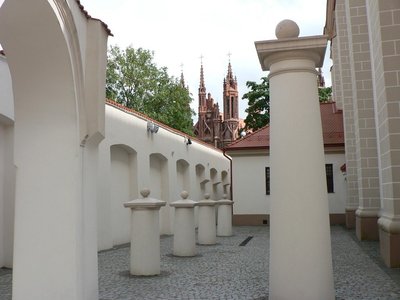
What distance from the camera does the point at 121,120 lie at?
12.7 m

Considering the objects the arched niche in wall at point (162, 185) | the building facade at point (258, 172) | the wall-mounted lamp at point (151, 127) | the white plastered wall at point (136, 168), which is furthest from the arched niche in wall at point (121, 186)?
the building facade at point (258, 172)

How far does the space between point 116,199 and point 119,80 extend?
1006 inches

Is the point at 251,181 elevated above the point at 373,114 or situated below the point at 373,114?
below

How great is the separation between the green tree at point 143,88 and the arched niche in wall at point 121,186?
23.5 metres

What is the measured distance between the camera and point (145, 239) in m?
7.61

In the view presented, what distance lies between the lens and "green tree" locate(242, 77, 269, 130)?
31.3m

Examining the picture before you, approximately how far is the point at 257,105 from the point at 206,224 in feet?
66.1

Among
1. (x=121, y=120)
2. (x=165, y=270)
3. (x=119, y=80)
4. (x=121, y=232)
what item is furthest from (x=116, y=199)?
(x=119, y=80)

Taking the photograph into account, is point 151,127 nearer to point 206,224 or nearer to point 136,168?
point 136,168

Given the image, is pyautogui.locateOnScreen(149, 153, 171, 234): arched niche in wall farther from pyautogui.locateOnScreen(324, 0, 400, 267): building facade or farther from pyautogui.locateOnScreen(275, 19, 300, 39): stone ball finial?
pyautogui.locateOnScreen(275, 19, 300, 39): stone ball finial

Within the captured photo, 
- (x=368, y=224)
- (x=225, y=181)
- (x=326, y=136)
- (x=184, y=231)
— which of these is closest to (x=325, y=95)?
(x=225, y=181)

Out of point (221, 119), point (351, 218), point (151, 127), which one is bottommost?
point (351, 218)

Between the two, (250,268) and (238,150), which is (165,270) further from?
(238,150)

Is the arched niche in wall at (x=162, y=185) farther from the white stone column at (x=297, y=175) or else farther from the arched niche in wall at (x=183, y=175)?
the white stone column at (x=297, y=175)
